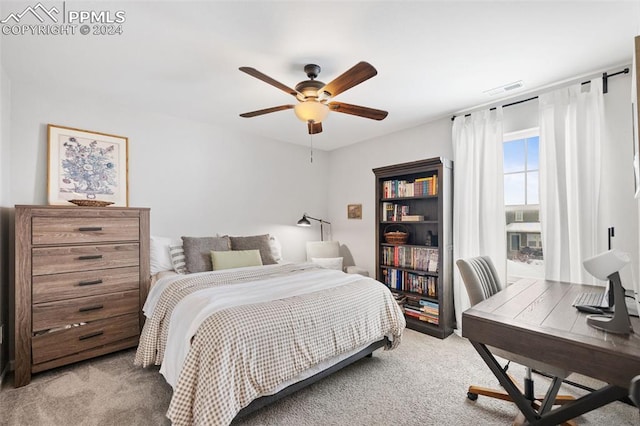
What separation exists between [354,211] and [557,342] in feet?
11.2

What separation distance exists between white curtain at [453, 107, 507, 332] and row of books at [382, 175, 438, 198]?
0.25m

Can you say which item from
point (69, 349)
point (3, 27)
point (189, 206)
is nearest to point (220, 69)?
point (3, 27)

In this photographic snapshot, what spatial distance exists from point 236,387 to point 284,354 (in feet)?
1.07

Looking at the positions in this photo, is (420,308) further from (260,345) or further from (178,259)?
(178,259)

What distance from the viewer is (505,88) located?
2707 millimetres

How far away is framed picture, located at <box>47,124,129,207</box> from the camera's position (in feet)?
8.83

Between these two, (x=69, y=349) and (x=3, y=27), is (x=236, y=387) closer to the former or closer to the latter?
(x=69, y=349)

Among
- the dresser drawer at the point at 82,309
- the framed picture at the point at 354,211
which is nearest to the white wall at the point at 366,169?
the framed picture at the point at 354,211

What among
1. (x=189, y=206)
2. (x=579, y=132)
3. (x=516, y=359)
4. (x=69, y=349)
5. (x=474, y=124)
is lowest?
(x=69, y=349)

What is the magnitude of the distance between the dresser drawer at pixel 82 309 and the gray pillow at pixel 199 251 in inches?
21.0

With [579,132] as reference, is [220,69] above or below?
above

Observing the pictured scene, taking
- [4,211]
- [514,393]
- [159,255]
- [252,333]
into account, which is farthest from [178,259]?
[514,393]

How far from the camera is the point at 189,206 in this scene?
11.5 ft

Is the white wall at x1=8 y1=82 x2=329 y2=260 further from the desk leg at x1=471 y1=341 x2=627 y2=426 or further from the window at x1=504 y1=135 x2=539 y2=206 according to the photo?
the desk leg at x1=471 y1=341 x2=627 y2=426
